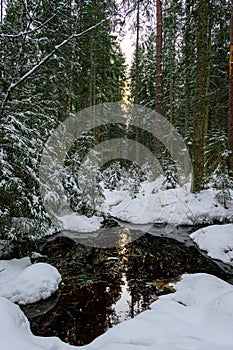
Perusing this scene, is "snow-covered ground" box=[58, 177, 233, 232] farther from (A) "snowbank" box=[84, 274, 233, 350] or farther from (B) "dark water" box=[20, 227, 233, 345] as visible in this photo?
(A) "snowbank" box=[84, 274, 233, 350]

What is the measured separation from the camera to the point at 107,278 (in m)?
5.41

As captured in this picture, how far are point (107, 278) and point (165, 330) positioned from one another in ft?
8.35

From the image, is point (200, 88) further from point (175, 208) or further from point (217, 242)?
point (217, 242)

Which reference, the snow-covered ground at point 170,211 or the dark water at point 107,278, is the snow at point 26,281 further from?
the snow-covered ground at point 170,211

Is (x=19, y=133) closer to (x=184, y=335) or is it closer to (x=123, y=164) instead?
(x=184, y=335)

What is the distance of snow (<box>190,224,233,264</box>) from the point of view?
6.14m

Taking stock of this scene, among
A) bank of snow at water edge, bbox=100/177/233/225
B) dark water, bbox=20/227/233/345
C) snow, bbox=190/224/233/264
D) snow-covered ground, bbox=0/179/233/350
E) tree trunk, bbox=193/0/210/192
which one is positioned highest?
tree trunk, bbox=193/0/210/192

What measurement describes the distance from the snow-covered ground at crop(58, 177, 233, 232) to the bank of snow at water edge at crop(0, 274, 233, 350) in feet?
13.6

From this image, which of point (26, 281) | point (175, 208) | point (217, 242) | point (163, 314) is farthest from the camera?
point (175, 208)

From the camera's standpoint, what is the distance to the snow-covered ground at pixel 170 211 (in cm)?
864

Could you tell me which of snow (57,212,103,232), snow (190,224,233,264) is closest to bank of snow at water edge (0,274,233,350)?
snow (190,224,233,264)

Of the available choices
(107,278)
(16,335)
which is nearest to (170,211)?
(107,278)

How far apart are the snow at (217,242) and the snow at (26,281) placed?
3.59 m

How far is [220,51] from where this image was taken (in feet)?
42.9
